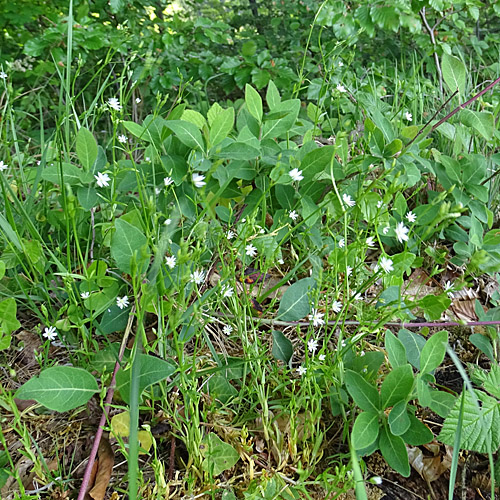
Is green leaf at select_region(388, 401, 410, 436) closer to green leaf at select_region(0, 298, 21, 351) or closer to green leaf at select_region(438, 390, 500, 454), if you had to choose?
green leaf at select_region(438, 390, 500, 454)

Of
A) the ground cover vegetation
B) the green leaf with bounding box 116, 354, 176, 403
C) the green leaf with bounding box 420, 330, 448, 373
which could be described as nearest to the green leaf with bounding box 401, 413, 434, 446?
the ground cover vegetation

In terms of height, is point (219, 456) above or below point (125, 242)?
below

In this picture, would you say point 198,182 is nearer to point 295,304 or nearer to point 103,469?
point 295,304

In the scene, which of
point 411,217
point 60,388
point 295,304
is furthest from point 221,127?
point 60,388

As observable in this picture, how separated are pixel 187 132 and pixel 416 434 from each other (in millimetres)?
868

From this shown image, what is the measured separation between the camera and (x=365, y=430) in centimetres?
90

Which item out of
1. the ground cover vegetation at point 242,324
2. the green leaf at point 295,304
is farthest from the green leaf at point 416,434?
the green leaf at point 295,304

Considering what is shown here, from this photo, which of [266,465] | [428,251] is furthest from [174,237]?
[428,251]

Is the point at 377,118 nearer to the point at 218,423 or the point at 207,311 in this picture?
the point at 207,311

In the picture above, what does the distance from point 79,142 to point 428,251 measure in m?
1.04

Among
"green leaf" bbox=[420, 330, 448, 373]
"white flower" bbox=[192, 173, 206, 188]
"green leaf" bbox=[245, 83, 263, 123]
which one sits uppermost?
"green leaf" bbox=[245, 83, 263, 123]

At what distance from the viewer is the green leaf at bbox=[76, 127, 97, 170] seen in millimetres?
1173

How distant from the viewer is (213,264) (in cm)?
121

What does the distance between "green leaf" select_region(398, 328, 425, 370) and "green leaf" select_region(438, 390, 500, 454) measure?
0.42 ft
